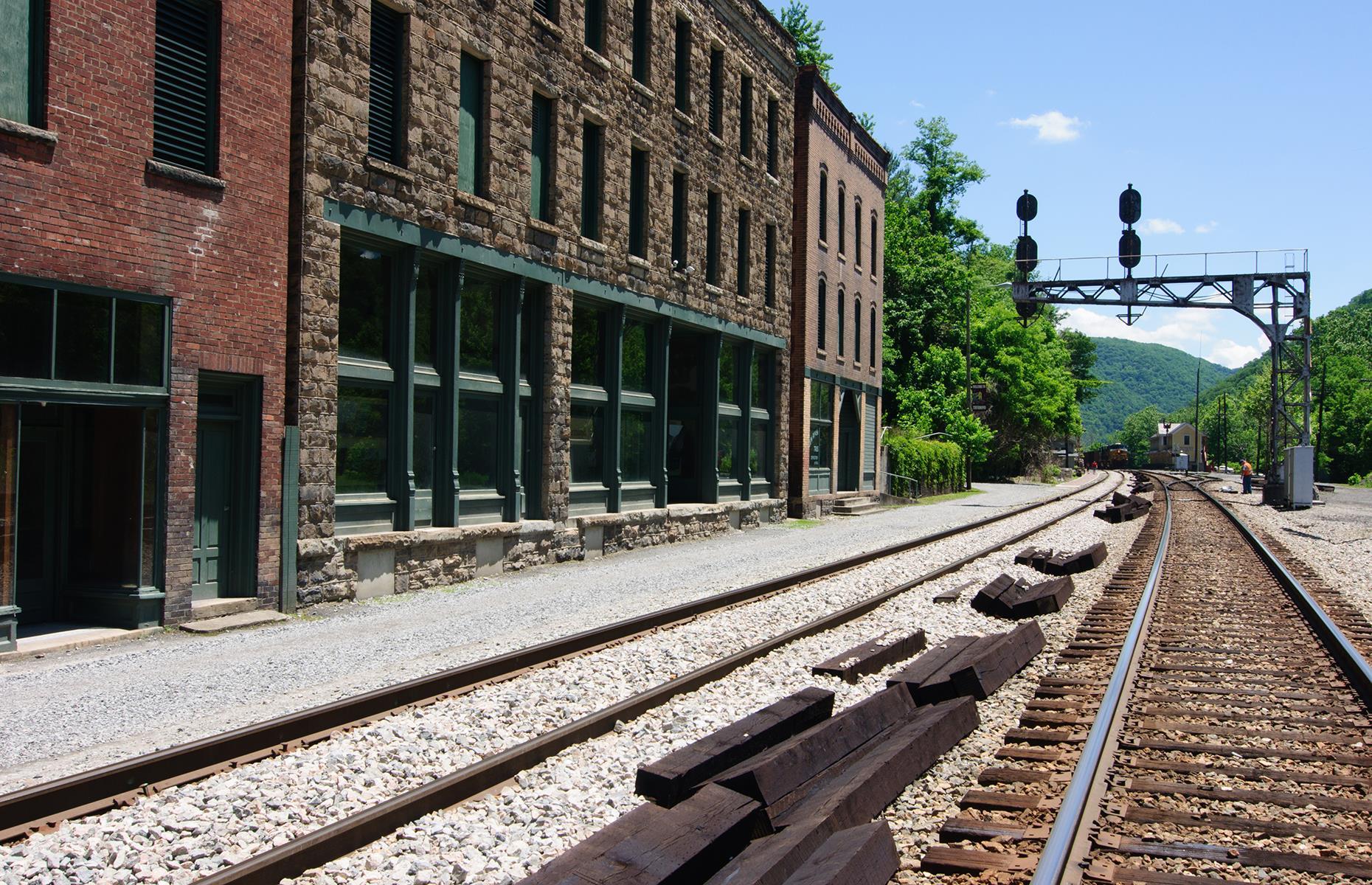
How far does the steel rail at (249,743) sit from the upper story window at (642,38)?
1351 cm

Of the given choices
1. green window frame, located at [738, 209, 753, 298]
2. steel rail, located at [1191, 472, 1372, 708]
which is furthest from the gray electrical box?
green window frame, located at [738, 209, 753, 298]

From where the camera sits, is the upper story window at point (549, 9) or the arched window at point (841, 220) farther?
the arched window at point (841, 220)

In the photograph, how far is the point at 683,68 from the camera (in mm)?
22062

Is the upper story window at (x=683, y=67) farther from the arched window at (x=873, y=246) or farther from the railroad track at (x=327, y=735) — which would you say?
the arched window at (x=873, y=246)

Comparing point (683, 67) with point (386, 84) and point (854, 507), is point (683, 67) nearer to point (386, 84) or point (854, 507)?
point (386, 84)

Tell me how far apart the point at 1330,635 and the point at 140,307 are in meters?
12.2

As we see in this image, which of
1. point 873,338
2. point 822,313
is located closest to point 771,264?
point 822,313

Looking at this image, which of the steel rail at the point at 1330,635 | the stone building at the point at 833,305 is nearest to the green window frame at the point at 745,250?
the stone building at the point at 833,305

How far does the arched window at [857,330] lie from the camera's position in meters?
34.1

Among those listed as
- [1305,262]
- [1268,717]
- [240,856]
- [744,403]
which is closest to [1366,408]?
[1305,262]

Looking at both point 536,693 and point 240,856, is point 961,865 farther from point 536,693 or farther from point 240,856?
point 536,693

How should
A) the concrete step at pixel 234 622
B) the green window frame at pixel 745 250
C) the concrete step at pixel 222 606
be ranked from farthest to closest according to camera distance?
the green window frame at pixel 745 250
the concrete step at pixel 222 606
the concrete step at pixel 234 622

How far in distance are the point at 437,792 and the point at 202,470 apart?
7.42 meters

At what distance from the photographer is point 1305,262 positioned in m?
39.3
